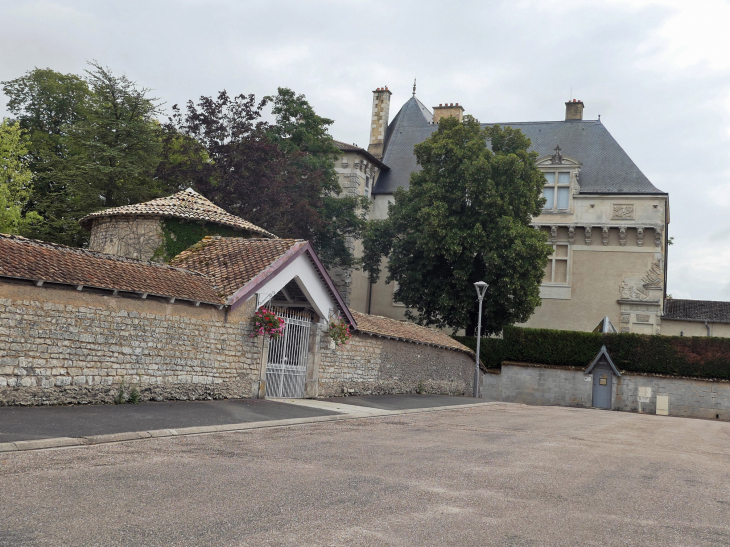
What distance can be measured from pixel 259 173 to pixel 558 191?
61.7 feet

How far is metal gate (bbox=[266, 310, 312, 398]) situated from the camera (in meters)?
19.0

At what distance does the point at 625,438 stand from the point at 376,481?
29.7ft

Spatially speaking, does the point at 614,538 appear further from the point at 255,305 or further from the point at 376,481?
the point at 255,305

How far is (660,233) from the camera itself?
4150cm

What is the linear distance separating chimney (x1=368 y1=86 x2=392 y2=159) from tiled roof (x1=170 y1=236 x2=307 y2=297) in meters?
31.2

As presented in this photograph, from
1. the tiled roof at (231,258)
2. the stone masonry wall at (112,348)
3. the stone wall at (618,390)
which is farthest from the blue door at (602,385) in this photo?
the stone masonry wall at (112,348)

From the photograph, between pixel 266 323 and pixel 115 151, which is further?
pixel 115 151

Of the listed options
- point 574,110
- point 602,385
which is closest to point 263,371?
point 602,385

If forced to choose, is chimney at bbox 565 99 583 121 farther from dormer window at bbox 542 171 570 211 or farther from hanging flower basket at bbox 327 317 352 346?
hanging flower basket at bbox 327 317 352 346

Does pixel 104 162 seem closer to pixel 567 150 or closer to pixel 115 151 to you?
pixel 115 151

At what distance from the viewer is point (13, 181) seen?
129 feet

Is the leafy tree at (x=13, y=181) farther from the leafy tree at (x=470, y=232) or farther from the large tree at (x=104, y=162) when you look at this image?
the leafy tree at (x=470, y=232)

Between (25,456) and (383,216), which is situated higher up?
(383,216)

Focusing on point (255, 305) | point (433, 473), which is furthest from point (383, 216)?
point (433, 473)
